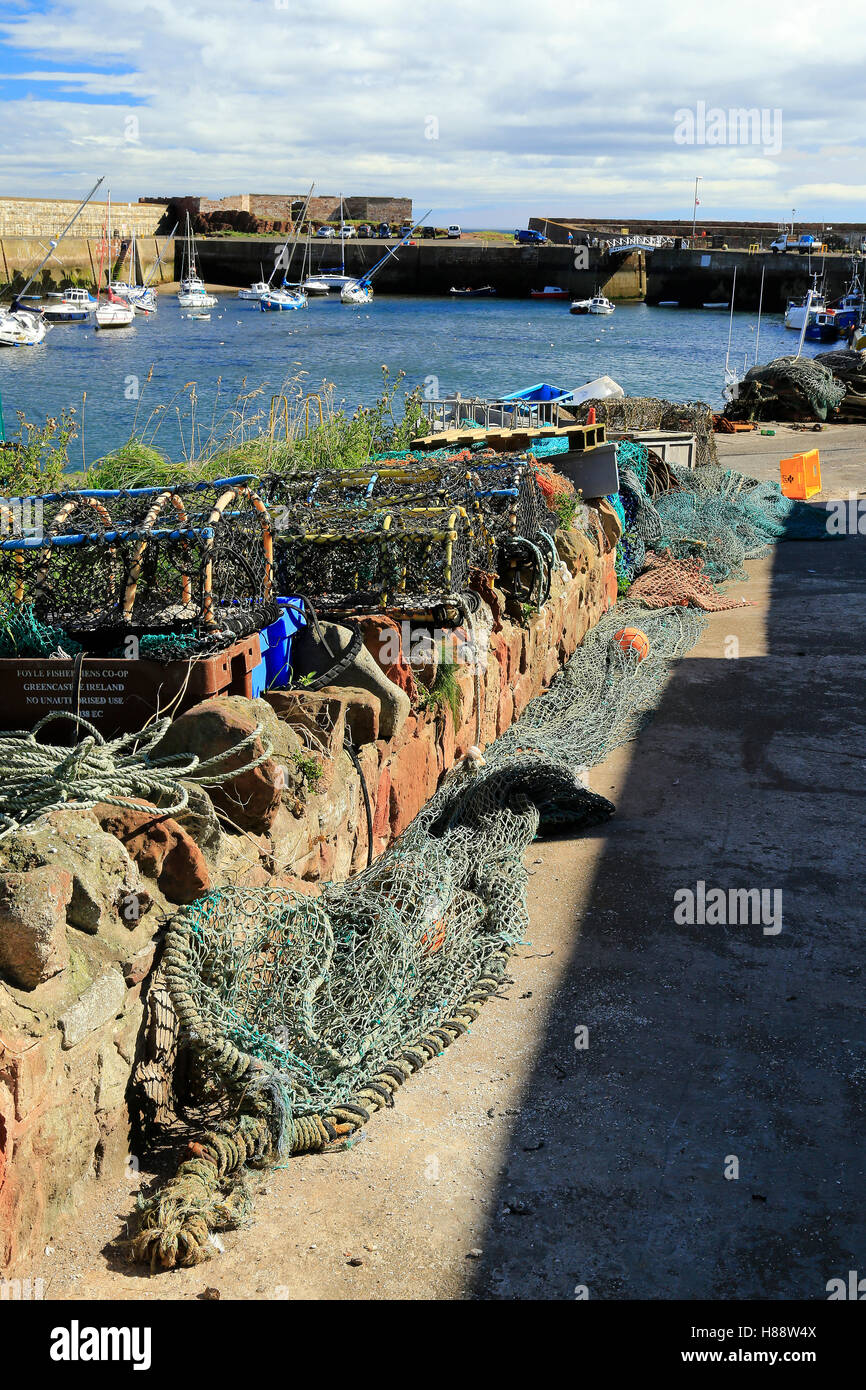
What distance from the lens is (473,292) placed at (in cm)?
9050

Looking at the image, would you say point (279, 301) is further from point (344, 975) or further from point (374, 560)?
point (344, 975)

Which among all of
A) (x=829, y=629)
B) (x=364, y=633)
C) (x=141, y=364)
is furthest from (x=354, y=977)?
(x=141, y=364)

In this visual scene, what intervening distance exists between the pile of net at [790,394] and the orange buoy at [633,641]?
52.0ft

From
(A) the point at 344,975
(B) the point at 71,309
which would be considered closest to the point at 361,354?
(B) the point at 71,309

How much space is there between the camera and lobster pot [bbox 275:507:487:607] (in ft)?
23.6

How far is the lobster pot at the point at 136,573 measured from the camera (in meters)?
5.66

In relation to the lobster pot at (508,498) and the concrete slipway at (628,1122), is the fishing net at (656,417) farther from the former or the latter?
the concrete slipway at (628,1122)

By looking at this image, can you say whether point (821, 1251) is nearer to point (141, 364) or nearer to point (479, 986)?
point (479, 986)

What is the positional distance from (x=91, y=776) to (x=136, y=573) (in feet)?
5.28

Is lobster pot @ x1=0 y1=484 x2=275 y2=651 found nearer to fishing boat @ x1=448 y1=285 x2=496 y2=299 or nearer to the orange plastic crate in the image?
the orange plastic crate

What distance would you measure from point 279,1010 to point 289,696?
177cm

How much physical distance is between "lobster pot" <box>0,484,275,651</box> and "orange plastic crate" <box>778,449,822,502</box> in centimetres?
1349

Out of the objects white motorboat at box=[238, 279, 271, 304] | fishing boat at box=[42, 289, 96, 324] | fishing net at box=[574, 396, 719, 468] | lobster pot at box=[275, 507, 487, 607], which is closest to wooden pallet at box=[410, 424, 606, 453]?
lobster pot at box=[275, 507, 487, 607]

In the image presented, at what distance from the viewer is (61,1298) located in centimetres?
348
